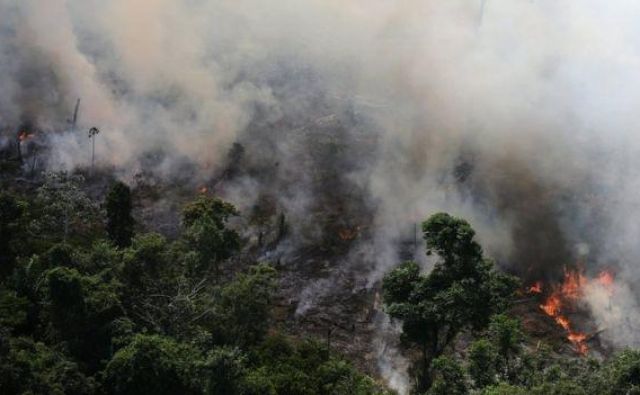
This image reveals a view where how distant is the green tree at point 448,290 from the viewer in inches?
1676

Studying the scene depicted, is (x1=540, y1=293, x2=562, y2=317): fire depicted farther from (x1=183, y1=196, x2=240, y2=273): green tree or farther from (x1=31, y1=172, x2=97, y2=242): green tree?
(x1=31, y1=172, x2=97, y2=242): green tree

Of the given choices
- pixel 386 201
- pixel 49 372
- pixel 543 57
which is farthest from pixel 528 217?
pixel 49 372

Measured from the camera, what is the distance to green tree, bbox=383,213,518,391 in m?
42.6

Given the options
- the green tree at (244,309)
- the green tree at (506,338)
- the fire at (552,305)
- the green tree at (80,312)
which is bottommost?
the green tree at (506,338)

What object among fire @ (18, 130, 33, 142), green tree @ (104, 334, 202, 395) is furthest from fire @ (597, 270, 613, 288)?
fire @ (18, 130, 33, 142)

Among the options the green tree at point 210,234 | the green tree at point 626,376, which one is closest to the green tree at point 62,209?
the green tree at point 210,234

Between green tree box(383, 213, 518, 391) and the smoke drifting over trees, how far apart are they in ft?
50.9

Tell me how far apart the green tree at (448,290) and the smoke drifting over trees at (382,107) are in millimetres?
Result: 15504

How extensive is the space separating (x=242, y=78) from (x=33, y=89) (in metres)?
23.1

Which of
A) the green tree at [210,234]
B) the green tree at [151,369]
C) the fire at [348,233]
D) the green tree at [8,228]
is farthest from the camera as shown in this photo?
the fire at [348,233]

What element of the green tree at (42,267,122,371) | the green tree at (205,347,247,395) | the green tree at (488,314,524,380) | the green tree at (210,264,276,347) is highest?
the green tree at (210,264,276,347)

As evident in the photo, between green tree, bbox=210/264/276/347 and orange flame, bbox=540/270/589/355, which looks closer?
green tree, bbox=210/264/276/347

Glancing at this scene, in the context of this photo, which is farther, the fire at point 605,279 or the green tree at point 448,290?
the fire at point 605,279

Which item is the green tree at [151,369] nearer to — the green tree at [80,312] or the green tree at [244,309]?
the green tree at [80,312]
